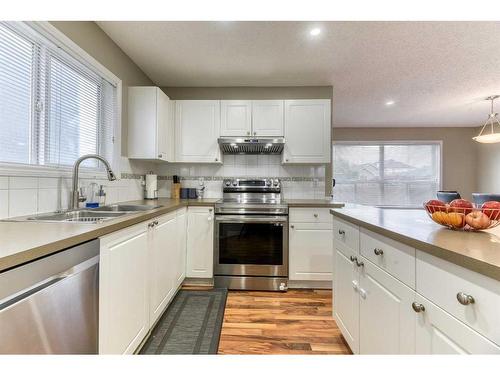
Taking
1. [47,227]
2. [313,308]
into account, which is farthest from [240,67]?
[313,308]

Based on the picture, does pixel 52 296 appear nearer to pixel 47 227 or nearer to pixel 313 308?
pixel 47 227

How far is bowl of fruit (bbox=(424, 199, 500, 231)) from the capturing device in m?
0.89

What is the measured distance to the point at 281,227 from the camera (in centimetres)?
253

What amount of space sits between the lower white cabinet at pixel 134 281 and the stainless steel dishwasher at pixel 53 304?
0.20ft

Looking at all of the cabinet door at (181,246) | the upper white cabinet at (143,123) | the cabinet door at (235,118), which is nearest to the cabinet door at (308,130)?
the cabinet door at (235,118)

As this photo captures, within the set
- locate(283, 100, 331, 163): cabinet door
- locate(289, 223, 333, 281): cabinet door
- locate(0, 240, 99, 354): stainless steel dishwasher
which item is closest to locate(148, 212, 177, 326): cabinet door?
locate(0, 240, 99, 354): stainless steel dishwasher

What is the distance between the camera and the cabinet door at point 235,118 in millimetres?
2908

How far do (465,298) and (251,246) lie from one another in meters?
1.98

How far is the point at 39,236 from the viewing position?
2.87ft

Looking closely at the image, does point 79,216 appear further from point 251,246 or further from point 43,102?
point 251,246

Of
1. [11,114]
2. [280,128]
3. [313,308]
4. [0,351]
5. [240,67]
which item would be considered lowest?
[313,308]

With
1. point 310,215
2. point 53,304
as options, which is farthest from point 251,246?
point 53,304

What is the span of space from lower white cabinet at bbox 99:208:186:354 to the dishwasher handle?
80 millimetres

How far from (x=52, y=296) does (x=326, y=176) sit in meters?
2.89
